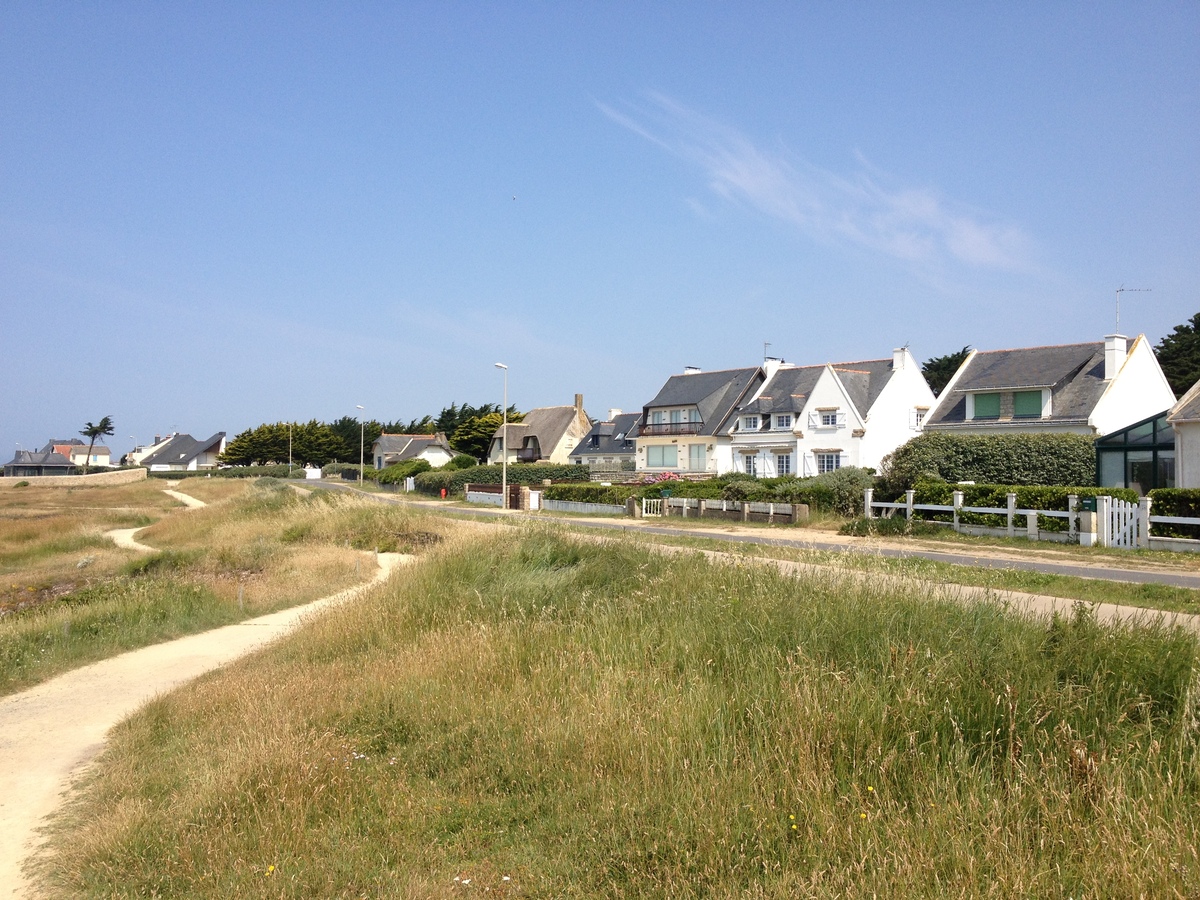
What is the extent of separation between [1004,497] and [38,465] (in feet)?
432

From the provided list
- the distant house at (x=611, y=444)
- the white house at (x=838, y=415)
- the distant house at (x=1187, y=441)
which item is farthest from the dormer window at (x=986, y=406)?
the distant house at (x=611, y=444)

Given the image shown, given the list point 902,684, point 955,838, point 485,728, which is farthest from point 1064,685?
point 485,728

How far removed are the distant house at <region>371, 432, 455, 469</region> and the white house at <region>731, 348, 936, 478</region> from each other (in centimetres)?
5480

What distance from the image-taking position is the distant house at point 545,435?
265 ft

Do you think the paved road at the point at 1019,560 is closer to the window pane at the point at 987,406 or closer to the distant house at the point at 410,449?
the window pane at the point at 987,406

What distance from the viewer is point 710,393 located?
59.6 m

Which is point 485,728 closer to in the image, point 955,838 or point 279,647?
point 955,838

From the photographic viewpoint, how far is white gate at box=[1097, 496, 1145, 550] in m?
19.2

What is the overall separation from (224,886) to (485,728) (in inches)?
82.1

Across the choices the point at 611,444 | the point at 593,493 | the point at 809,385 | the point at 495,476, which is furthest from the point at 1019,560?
the point at 611,444

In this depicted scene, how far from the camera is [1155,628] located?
20.3 ft

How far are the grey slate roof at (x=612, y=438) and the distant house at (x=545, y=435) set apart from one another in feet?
11.8

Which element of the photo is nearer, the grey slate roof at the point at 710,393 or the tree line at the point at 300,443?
the grey slate roof at the point at 710,393

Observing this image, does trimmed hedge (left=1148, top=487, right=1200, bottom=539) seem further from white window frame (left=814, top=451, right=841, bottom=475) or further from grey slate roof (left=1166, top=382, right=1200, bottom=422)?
white window frame (left=814, top=451, right=841, bottom=475)
